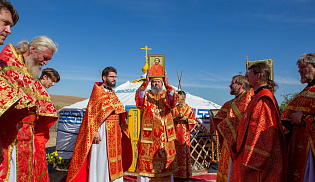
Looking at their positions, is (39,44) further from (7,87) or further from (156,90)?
(156,90)

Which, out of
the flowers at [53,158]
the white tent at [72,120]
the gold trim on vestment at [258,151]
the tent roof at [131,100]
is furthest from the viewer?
the tent roof at [131,100]

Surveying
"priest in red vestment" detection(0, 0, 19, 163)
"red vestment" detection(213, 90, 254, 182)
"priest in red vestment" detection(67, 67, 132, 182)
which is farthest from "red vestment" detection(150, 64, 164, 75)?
"priest in red vestment" detection(0, 0, 19, 163)

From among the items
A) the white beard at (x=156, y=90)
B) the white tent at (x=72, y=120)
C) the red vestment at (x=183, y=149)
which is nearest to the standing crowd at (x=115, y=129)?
the white beard at (x=156, y=90)

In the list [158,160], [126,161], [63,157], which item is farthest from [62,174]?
[158,160]

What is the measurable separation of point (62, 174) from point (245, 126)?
21.9 ft

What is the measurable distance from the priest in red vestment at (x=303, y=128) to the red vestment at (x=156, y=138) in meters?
2.62

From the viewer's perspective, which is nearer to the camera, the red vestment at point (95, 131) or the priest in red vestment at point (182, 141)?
the red vestment at point (95, 131)

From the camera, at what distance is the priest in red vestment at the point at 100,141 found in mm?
4688

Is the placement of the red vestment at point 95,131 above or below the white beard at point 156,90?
below

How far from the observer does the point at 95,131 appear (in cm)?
468

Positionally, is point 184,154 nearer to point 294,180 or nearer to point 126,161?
point 126,161

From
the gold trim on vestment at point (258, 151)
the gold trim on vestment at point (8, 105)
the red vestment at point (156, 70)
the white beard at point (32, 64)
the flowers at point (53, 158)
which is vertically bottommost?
the flowers at point (53, 158)

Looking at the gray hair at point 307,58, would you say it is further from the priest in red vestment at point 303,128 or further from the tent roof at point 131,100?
the tent roof at point 131,100

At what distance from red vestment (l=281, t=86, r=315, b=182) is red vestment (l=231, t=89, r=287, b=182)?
206mm
